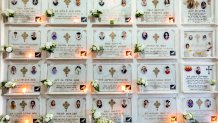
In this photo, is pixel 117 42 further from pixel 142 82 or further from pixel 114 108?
pixel 114 108

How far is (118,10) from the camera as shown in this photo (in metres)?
3.15

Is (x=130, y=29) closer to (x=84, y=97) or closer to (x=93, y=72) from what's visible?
(x=93, y=72)

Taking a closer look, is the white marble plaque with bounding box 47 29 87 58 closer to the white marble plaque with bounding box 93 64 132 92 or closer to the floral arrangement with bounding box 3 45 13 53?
the white marble plaque with bounding box 93 64 132 92

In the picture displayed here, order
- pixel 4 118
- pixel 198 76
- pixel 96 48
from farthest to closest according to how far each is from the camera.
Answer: pixel 198 76, pixel 96 48, pixel 4 118

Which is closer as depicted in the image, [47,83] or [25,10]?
[47,83]

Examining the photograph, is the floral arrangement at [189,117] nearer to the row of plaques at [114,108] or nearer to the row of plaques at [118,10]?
the row of plaques at [114,108]

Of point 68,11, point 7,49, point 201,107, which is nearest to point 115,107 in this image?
point 201,107

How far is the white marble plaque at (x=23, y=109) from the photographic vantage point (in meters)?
3.03

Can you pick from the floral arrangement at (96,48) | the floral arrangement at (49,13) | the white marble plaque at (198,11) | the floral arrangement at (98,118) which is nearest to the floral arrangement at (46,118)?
the floral arrangement at (98,118)

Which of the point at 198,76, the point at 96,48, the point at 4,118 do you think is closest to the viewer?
the point at 4,118

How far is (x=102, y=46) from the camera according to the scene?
122 inches

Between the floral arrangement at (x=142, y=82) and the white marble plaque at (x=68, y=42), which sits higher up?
the white marble plaque at (x=68, y=42)

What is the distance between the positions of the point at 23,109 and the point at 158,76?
1.39 m

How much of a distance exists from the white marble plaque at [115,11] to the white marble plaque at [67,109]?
864 millimetres
